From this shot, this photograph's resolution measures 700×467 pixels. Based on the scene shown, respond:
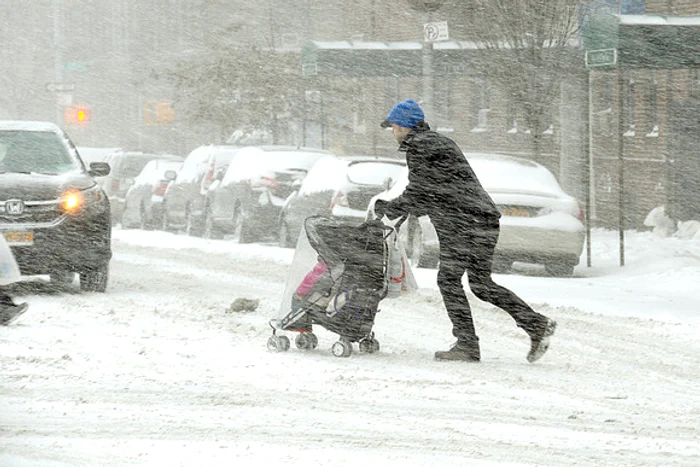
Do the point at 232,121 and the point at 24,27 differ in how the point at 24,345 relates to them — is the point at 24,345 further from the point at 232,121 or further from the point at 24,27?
the point at 24,27

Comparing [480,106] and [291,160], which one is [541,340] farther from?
[480,106]

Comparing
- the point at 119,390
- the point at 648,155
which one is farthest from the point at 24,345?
the point at 648,155

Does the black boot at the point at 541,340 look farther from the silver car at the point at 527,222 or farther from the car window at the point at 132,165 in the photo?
the car window at the point at 132,165

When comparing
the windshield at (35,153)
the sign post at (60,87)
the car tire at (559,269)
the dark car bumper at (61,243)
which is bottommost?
the car tire at (559,269)

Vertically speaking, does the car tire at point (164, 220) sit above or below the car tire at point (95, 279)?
below

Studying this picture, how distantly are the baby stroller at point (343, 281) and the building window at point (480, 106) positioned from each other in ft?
88.8

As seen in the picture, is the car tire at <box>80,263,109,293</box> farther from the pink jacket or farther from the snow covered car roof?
the pink jacket

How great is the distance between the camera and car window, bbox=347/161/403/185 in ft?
63.4

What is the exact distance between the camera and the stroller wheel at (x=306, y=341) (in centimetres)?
1048

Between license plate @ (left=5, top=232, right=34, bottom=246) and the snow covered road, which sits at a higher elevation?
license plate @ (left=5, top=232, right=34, bottom=246)

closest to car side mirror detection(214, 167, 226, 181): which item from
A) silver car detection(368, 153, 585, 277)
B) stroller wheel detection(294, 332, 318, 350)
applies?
silver car detection(368, 153, 585, 277)

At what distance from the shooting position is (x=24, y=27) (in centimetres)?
7656

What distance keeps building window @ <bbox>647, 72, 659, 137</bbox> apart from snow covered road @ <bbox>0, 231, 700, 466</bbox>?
1473 centimetres

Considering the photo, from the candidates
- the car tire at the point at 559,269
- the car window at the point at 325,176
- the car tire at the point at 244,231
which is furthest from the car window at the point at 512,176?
the car tire at the point at 244,231
